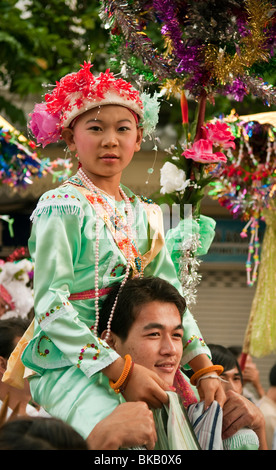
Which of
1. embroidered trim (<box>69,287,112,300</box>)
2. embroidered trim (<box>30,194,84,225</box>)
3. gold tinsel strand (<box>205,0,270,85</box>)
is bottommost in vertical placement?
embroidered trim (<box>69,287,112,300</box>)

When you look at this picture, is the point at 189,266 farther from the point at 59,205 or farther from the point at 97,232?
the point at 59,205

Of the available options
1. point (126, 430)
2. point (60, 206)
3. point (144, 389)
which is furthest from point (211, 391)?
point (60, 206)

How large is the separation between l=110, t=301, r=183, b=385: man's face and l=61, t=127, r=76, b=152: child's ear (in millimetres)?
742

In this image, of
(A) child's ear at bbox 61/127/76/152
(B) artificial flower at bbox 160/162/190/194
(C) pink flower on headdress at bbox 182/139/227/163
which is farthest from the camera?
(B) artificial flower at bbox 160/162/190/194

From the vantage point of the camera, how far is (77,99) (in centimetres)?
333

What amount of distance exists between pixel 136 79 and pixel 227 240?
833 centimetres

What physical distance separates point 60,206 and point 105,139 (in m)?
0.33

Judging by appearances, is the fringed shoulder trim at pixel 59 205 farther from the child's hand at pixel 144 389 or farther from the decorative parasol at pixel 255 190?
the decorative parasol at pixel 255 190

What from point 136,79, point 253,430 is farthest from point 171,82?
point 253,430

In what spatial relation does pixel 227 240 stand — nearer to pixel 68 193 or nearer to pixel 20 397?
pixel 20 397

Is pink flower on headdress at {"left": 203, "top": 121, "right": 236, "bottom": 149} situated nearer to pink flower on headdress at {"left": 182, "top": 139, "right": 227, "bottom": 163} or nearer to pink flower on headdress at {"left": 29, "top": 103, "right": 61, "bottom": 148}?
pink flower on headdress at {"left": 182, "top": 139, "right": 227, "bottom": 163}

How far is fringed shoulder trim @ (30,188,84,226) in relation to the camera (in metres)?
3.19

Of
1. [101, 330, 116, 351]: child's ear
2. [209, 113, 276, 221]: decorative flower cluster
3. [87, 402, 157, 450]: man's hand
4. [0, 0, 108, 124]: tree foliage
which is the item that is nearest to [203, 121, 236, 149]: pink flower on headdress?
[101, 330, 116, 351]: child's ear
